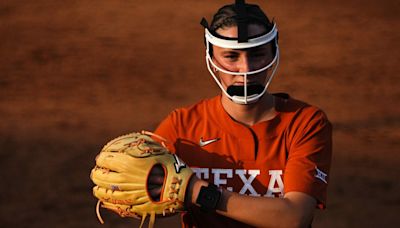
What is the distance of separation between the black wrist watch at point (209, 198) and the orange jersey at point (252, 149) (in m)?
0.34

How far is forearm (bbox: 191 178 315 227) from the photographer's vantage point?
15.2ft

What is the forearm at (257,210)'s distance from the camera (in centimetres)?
462

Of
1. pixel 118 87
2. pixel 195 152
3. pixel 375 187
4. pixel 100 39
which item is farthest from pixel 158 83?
pixel 195 152

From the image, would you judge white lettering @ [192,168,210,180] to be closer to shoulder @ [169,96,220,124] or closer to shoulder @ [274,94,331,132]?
shoulder @ [169,96,220,124]

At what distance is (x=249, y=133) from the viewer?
16.6 feet

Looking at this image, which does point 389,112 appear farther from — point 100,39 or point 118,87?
point 100,39

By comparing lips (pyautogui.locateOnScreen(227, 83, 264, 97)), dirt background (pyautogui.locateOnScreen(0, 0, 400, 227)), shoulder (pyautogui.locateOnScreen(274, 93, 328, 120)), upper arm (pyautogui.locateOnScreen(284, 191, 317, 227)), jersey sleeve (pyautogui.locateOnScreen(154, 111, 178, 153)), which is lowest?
dirt background (pyautogui.locateOnScreen(0, 0, 400, 227))

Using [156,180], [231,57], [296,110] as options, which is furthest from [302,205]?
[231,57]

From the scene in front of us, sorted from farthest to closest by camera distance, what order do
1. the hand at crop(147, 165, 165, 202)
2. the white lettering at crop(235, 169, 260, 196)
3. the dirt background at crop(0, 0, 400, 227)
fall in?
the dirt background at crop(0, 0, 400, 227) < the white lettering at crop(235, 169, 260, 196) < the hand at crop(147, 165, 165, 202)

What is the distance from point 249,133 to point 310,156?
330 millimetres

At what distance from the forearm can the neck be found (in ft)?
1.80

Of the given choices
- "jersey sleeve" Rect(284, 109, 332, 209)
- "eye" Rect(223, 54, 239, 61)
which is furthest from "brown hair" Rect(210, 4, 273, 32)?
"jersey sleeve" Rect(284, 109, 332, 209)

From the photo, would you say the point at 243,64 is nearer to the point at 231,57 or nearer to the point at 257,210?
the point at 231,57

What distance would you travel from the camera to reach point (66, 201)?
980 centimetres
